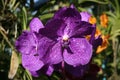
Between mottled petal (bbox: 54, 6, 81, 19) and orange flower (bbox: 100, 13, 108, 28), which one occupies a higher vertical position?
mottled petal (bbox: 54, 6, 81, 19)

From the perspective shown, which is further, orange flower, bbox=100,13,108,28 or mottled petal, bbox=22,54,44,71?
orange flower, bbox=100,13,108,28

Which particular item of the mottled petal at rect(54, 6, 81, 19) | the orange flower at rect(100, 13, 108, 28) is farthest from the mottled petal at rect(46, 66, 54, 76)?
the orange flower at rect(100, 13, 108, 28)

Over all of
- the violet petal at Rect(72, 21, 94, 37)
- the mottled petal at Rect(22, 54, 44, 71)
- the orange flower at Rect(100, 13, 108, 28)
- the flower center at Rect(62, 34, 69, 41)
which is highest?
the violet petal at Rect(72, 21, 94, 37)

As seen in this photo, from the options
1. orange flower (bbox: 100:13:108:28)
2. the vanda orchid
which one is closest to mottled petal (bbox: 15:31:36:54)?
the vanda orchid

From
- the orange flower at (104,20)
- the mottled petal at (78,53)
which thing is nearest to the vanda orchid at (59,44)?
the mottled petal at (78,53)

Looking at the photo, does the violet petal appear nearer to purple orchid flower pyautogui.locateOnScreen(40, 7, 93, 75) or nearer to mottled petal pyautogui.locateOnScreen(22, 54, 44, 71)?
purple orchid flower pyautogui.locateOnScreen(40, 7, 93, 75)

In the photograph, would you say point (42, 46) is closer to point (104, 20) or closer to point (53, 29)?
point (53, 29)

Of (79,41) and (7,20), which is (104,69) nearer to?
(7,20)

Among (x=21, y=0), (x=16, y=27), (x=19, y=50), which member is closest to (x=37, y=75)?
(x=19, y=50)

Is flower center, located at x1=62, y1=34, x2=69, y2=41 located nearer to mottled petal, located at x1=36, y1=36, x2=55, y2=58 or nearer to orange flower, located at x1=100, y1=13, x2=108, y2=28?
mottled petal, located at x1=36, y1=36, x2=55, y2=58
